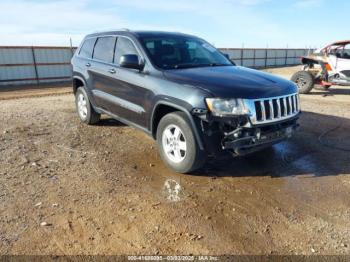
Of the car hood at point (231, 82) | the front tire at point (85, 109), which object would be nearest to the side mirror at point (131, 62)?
the car hood at point (231, 82)

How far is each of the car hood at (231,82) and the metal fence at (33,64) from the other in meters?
15.8

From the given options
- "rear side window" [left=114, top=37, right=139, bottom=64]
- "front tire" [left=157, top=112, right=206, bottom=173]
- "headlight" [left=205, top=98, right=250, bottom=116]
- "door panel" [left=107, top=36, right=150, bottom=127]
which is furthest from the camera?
"rear side window" [left=114, top=37, right=139, bottom=64]

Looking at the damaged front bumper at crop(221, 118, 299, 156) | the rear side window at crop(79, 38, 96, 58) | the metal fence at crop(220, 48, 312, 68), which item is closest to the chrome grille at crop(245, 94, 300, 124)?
the damaged front bumper at crop(221, 118, 299, 156)

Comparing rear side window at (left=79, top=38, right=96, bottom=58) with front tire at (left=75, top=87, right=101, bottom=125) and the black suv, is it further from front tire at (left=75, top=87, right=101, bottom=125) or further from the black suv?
front tire at (left=75, top=87, right=101, bottom=125)

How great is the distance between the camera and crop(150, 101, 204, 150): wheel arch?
154 inches

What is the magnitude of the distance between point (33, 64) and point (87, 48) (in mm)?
13281

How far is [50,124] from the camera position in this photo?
695 cm

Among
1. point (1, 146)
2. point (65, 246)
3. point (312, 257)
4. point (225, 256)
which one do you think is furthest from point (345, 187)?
point (1, 146)

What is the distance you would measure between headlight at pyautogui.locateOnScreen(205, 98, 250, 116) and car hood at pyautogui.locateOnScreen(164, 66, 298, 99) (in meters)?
0.06

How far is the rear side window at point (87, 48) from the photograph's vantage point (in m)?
6.30

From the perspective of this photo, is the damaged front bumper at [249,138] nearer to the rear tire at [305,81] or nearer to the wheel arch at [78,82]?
the wheel arch at [78,82]

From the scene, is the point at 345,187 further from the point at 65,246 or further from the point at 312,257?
the point at 65,246

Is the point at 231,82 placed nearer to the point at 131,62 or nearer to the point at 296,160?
the point at 131,62

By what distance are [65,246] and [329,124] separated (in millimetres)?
6333
